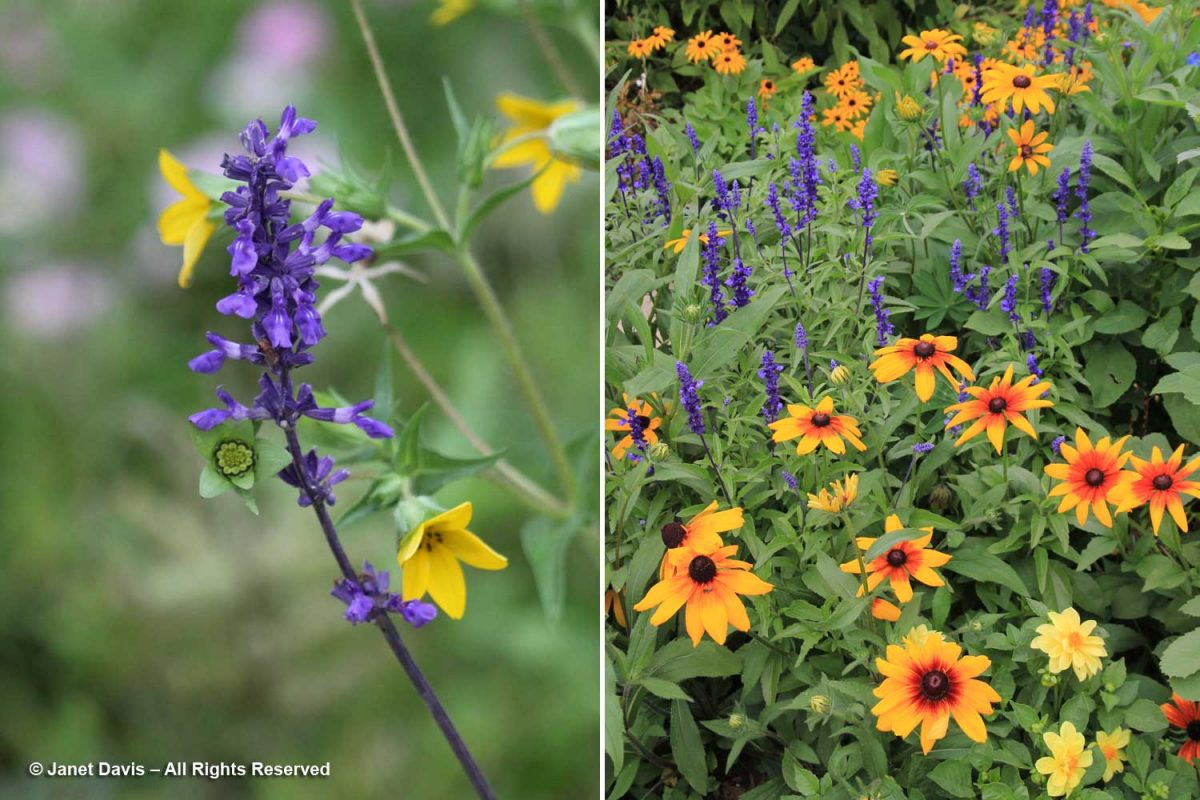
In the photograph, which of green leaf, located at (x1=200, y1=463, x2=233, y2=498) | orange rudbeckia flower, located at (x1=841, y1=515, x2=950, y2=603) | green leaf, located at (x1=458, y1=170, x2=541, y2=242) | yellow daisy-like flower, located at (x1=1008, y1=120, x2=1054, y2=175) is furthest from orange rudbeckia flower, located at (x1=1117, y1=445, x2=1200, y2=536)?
green leaf, located at (x1=200, y1=463, x2=233, y2=498)

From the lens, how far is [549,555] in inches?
31.5

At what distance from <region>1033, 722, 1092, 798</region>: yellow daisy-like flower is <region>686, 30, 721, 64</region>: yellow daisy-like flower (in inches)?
42.3

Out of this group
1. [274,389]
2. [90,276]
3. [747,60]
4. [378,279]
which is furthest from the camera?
[747,60]

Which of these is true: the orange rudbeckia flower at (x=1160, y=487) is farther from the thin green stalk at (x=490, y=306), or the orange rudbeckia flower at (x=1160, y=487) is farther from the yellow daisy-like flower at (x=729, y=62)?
the yellow daisy-like flower at (x=729, y=62)

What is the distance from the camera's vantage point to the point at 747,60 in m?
1.62

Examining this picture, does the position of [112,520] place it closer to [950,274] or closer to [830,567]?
[830,567]

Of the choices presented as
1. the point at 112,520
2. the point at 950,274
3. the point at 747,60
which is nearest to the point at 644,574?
the point at 950,274

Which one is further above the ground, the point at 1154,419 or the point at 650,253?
the point at 650,253

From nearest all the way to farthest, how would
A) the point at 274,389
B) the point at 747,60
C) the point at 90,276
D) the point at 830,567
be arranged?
the point at 274,389 → the point at 830,567 → the point at 90,276 → the point at 747,60

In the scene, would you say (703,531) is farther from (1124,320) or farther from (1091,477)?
(1124,320)

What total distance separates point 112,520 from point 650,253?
66 cm

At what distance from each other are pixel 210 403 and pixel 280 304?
67 centimetres

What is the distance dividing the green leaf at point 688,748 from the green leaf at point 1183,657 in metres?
0.33

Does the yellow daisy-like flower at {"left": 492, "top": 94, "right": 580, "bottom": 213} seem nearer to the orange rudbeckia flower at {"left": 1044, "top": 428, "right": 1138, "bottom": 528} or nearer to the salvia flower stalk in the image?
the salvia flower stalk
